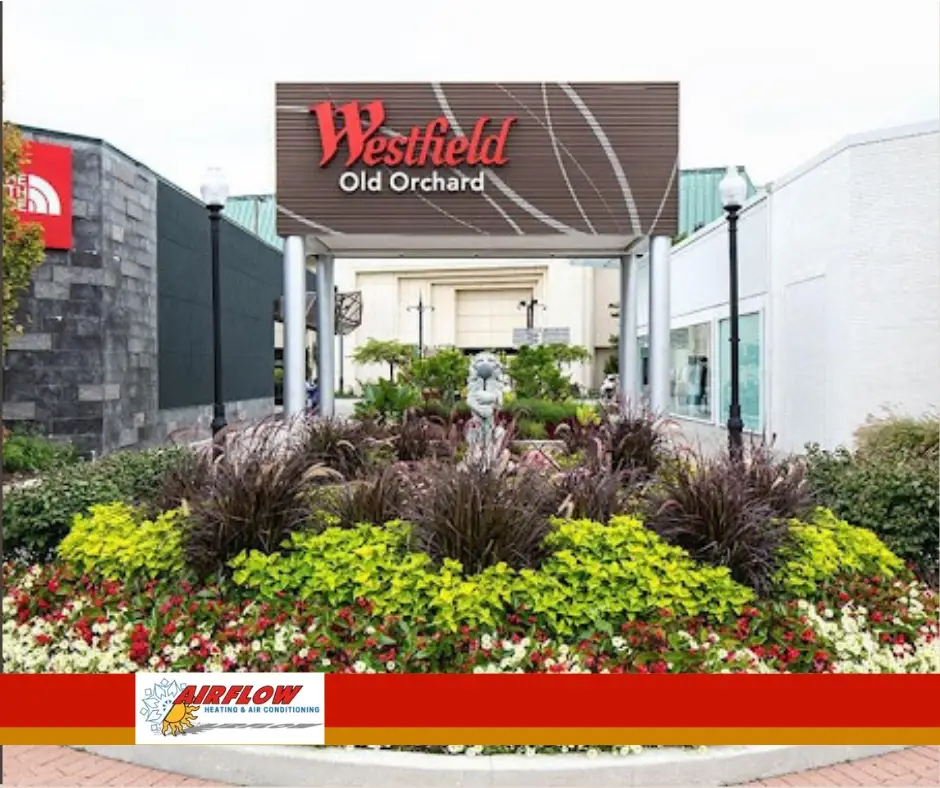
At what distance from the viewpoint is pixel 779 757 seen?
4.30 m

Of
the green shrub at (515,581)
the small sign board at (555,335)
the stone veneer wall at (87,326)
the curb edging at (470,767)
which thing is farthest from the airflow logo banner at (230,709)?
the small sign board at (555,335)

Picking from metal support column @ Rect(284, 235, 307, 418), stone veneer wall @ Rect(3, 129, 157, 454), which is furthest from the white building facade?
stone veneer wall @ Rect(3, 129, 157, 454)

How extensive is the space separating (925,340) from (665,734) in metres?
12.0

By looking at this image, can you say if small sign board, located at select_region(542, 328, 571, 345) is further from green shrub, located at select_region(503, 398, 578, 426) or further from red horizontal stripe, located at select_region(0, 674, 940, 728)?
red horizontal stripe, located at select_region(0, 674, 940, 728)

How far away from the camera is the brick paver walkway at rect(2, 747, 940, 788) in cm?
421

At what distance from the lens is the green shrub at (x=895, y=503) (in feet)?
23.8

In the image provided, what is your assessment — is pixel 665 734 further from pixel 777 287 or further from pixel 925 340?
pixel 777 287

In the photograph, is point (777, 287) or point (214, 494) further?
point (777, 287)

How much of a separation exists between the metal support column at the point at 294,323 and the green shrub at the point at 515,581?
10.00m

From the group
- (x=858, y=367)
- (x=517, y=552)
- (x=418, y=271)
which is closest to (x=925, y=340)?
(x=858, y=367)

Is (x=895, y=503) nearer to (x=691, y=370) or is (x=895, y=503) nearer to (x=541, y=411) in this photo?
(x=541, y=411)

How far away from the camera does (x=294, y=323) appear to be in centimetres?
1551

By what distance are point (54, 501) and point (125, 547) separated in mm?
1545

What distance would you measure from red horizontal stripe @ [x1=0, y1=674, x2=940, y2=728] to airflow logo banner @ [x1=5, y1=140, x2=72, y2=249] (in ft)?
42.2
